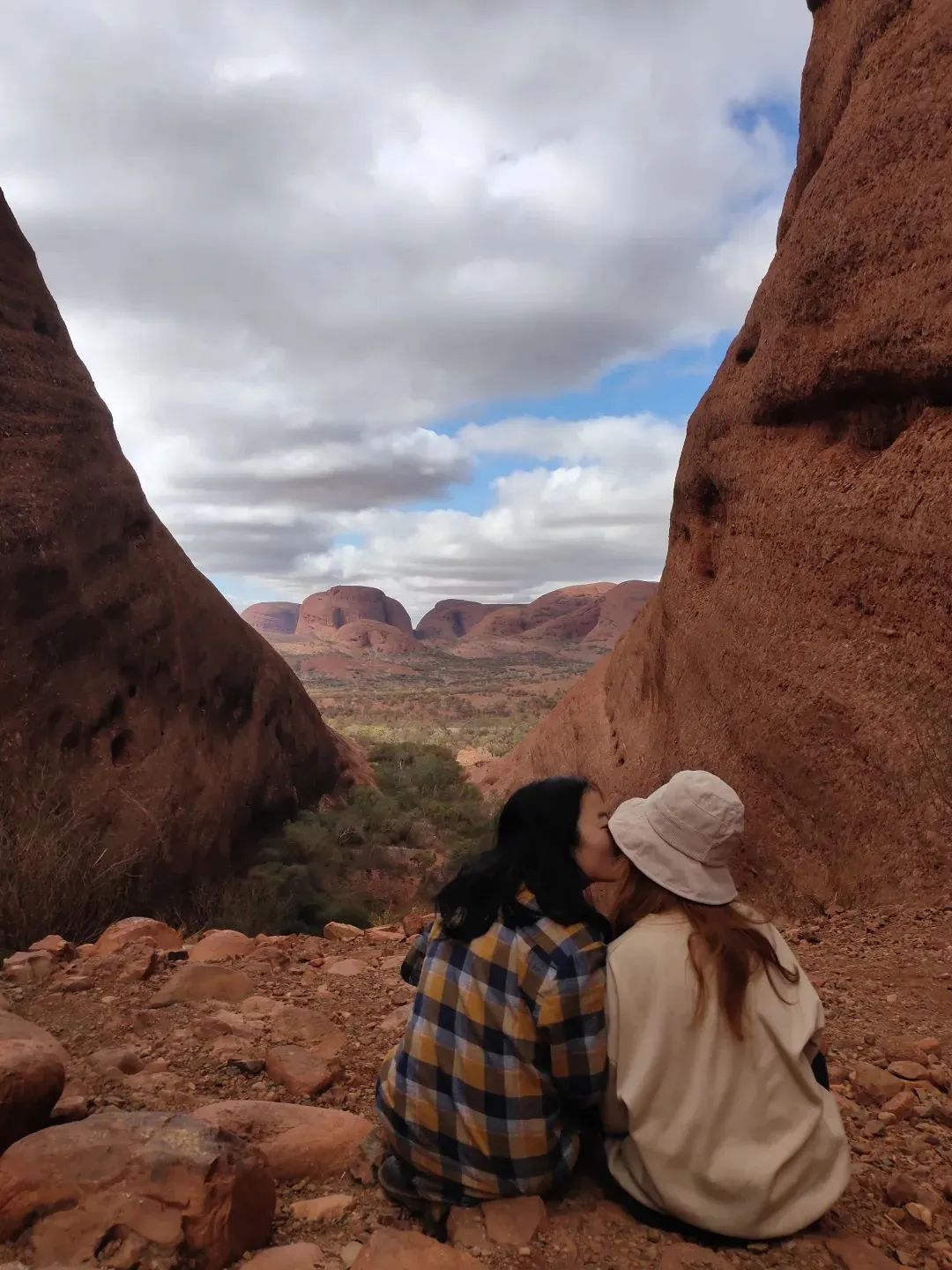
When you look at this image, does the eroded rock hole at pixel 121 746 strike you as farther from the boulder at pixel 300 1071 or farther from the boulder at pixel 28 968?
the boulder at pixel 300 1071

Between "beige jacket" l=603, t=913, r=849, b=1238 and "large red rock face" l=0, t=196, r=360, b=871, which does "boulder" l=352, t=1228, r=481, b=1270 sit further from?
"large red rock face" l=0, t=196, r=360, b=871

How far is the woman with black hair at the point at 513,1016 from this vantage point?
6.73ft

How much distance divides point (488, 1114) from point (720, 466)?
21.4 ft

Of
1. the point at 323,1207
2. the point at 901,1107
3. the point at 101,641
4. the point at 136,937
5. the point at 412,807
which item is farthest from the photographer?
the point at 412,807

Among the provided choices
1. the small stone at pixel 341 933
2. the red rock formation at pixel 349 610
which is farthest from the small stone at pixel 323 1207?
the red rock formation at pixel 349 610

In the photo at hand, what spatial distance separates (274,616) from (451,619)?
7094cm

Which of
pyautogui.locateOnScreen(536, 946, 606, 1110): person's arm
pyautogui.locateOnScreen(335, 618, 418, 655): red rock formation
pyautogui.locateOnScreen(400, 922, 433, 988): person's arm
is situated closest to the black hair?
pyautogui.locateOnScreen(536, 946, 606, 1110): person's arm

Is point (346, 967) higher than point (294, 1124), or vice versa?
point (294, 1124)

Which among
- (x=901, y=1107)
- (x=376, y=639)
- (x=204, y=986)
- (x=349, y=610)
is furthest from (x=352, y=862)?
(x=349, y=610)

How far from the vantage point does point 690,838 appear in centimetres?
214

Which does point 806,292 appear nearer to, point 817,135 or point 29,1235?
point 817,135

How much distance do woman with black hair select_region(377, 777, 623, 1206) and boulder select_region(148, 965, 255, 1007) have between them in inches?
88.0

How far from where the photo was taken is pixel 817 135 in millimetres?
7543

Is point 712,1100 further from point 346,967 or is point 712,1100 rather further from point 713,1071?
point 346,967
